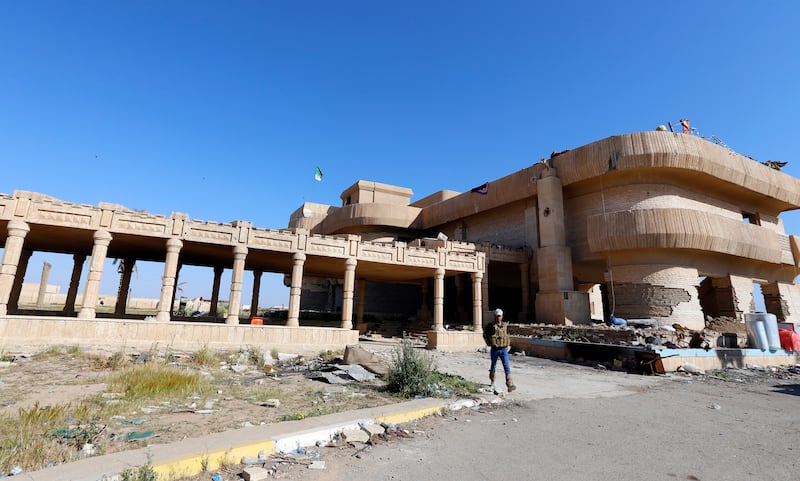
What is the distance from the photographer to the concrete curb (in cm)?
329

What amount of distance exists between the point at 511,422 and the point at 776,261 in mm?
29941

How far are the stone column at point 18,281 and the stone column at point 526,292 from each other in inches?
1095

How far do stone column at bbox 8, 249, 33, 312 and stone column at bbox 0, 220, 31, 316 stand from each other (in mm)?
6829

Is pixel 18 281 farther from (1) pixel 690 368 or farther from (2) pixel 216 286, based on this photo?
(1) pixel 690 368

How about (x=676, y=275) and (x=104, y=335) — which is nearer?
(x=104, y=335)

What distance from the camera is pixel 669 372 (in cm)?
1282

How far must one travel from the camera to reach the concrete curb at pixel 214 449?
3.29 meters

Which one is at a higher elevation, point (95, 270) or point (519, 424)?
point (95, 270)

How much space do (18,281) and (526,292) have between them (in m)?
28.5

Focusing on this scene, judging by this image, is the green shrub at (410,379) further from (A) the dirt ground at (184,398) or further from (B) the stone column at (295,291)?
(B) the stone column at (295,291)

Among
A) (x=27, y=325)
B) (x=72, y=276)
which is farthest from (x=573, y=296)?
(x=72, y=276)

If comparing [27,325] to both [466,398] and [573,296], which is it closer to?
[466,398]

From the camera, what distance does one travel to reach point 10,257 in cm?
1312

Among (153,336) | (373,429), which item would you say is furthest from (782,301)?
(153,336)
